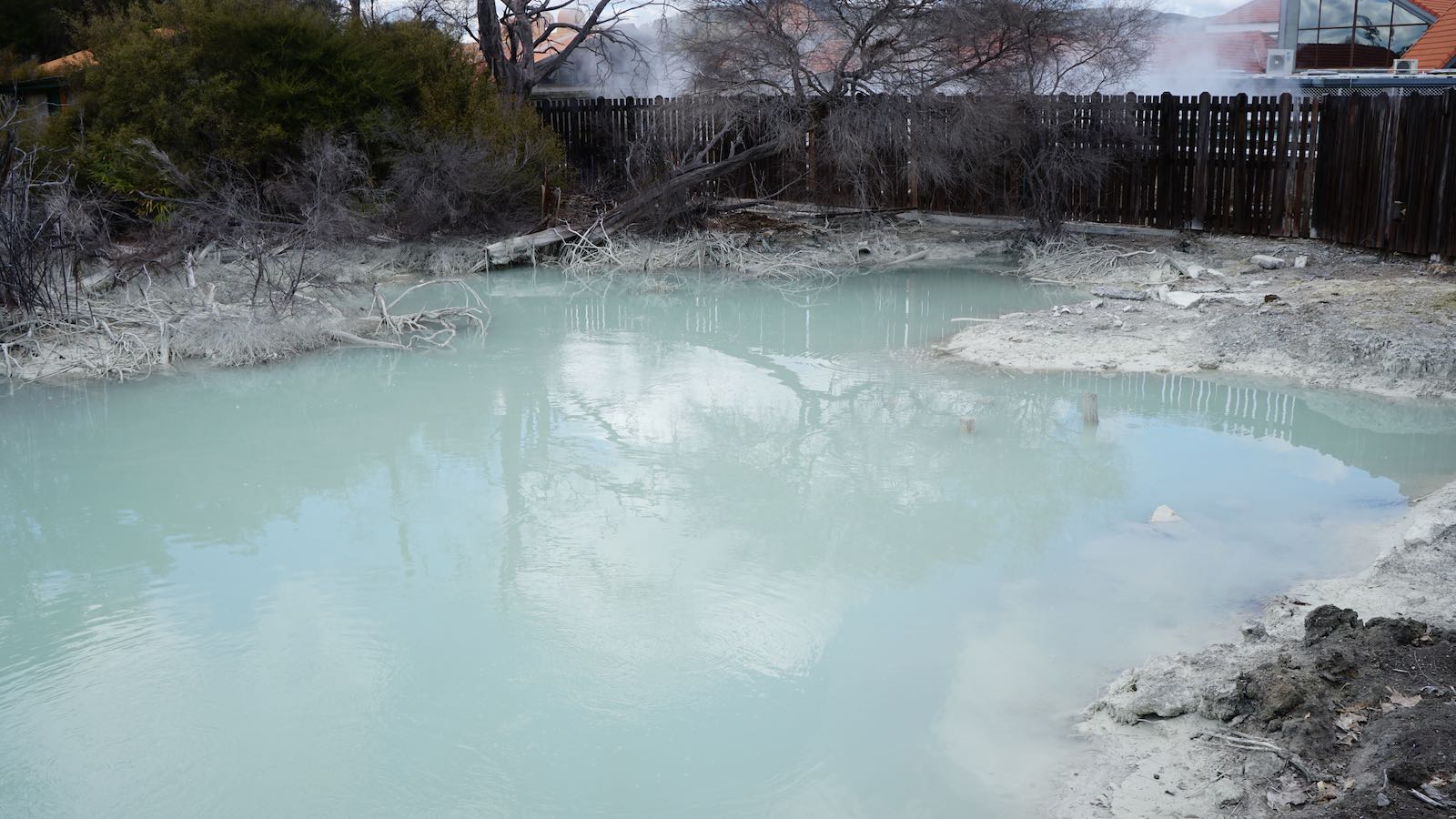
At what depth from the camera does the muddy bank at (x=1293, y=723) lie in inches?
141

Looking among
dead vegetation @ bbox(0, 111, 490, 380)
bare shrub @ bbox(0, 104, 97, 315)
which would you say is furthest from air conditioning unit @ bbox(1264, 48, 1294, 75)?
bare shrub @ bbox(0, 104, 97, 315)

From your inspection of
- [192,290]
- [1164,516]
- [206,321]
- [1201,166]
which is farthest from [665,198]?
[1164,516]

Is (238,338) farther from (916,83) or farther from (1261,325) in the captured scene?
(1261,325)

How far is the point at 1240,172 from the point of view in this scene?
47.1 ft

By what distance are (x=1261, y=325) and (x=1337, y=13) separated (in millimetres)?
25248

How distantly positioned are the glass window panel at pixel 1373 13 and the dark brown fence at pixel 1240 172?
1963cm

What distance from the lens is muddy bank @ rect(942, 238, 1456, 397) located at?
894cm

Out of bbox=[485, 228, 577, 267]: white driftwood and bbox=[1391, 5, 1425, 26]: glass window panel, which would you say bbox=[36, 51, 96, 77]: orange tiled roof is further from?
bbox=[1391, 5, 1425, 26]: glass window panel

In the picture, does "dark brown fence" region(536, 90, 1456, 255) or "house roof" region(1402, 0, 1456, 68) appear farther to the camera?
"house roof" region(1402, 0, 1456, 68)

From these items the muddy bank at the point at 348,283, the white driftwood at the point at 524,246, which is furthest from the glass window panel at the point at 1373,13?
the white driftwood at the point at 524,246

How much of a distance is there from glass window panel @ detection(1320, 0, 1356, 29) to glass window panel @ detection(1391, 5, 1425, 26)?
1002 millimetres

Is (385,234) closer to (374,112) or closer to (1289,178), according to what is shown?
(374,112)

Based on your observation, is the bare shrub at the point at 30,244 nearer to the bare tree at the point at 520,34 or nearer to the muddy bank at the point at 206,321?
the muddy bank at the point at 206,321

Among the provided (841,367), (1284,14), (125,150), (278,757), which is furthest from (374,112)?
(1284,14)
